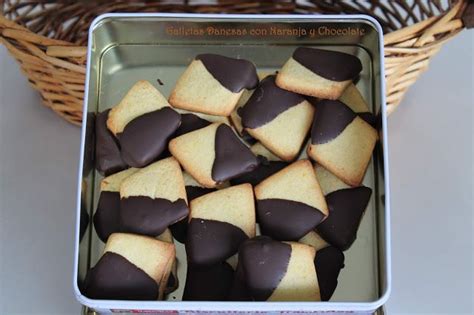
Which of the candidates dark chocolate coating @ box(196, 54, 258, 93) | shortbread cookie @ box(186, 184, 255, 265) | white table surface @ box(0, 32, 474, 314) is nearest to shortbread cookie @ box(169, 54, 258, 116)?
dark chocolate coating @ box(196, 54, 258, 93)

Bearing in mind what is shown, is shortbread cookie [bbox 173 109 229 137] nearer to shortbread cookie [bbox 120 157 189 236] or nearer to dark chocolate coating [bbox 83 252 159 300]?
shortbread cookie [bbox 120 157 189 236]

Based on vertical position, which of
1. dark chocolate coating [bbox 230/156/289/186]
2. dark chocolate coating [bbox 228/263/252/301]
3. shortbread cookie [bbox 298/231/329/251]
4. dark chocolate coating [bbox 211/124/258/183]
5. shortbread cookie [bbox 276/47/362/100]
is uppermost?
shortbread cookie [bbox 276/47/362/100]

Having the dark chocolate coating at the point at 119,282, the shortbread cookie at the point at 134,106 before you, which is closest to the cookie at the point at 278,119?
the shortbread cookie at the point at 134,106

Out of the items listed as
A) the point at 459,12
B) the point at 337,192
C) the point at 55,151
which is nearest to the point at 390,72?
the point at 459,12

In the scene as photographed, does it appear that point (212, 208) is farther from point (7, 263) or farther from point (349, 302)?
point (7, 263)

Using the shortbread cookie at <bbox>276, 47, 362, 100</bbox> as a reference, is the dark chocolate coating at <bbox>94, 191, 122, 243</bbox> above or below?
below

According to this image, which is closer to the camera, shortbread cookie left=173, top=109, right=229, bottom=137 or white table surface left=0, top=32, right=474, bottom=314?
shortbread cookie left=173, top=109, right=229, bottom=137

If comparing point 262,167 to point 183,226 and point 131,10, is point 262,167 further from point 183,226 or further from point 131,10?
point 131,10
